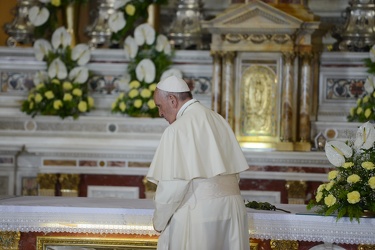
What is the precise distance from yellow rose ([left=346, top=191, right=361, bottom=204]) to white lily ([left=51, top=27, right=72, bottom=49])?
18.1 ft

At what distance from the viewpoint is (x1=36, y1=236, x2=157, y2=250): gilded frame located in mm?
7848

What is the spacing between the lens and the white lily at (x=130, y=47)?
11945 millimetres

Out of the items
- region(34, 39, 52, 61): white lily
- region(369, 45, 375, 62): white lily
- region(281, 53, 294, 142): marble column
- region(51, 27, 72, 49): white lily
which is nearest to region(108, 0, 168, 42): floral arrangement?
region(51, 27, 72, 49): white lily

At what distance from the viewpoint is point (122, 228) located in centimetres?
780

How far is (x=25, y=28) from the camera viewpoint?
40.3ft

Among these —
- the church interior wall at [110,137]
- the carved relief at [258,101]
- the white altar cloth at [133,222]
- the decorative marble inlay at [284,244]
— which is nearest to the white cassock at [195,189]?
the white altar cloth at [133,222]

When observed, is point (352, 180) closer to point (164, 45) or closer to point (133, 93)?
point (133, 93)

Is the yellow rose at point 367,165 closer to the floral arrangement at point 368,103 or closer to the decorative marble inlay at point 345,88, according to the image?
the floral arrangement at point 368,103

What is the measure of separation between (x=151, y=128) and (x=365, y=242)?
447 cm

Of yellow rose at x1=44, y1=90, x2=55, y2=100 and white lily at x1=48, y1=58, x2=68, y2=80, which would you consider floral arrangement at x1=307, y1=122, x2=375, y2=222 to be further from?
white lily at x1=48, y1=58, x2=68, y2=80

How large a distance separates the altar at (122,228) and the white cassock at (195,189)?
0.68 m

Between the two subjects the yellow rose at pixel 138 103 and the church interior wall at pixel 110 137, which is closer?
the church interior wall at pixel 110 137

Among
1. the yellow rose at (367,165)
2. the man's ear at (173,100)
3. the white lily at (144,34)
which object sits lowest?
the yellow rose at (367,165)

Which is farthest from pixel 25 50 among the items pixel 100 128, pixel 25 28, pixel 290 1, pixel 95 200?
pixel 95 200
